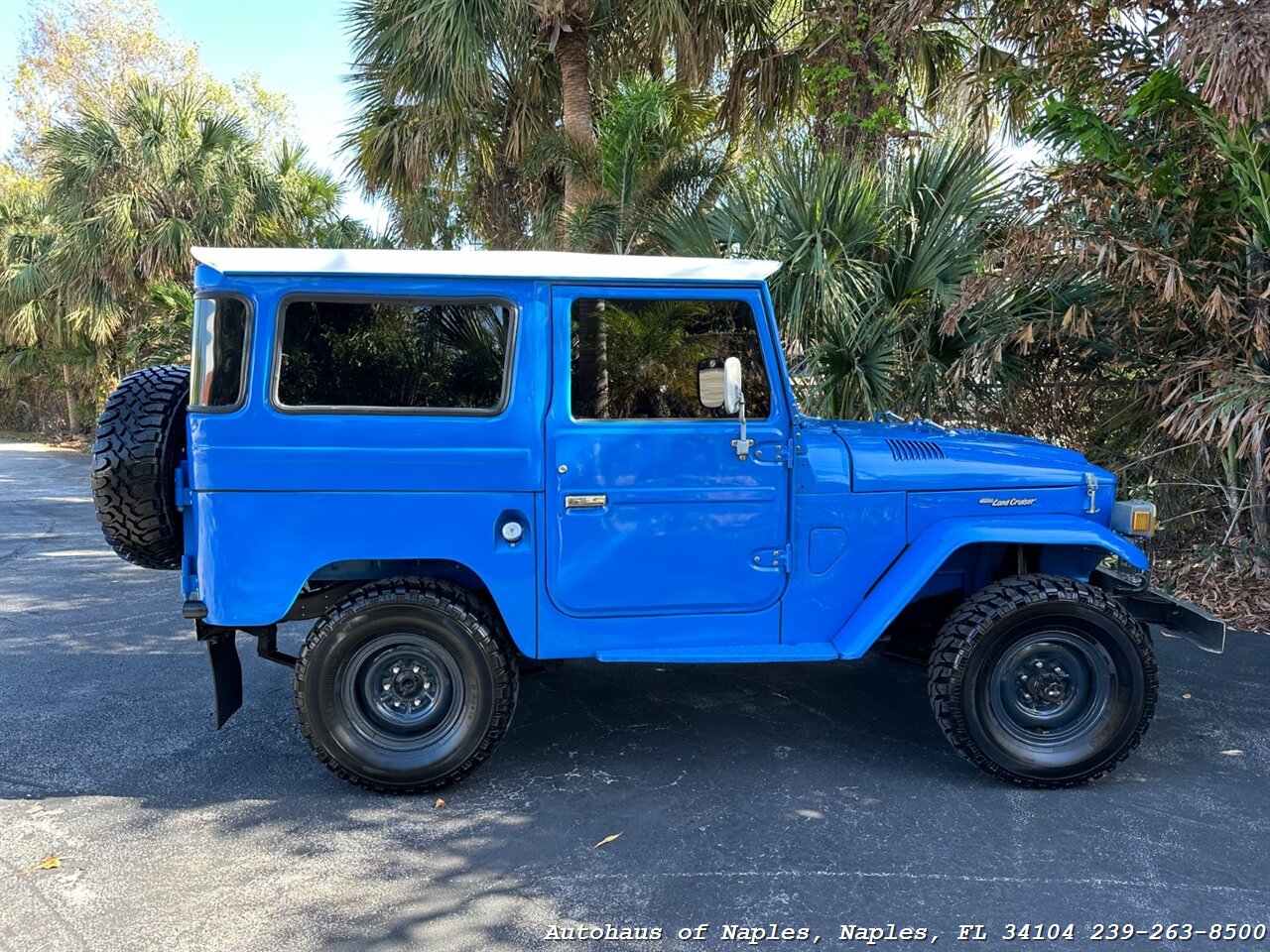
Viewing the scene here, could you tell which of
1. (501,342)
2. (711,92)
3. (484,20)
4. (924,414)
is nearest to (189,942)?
(501,342)

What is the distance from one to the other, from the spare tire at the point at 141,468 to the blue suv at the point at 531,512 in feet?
0.04

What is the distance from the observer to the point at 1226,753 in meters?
4.43

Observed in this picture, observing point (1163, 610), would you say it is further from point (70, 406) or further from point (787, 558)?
point (70, 406)

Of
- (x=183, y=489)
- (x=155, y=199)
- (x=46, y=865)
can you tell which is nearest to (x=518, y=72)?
(x=155, y=199)

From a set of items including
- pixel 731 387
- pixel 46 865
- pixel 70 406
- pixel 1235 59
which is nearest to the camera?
pixel 46 865

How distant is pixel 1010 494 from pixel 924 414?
344 centimetres

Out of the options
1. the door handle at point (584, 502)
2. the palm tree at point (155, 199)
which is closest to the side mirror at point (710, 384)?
the door handle at point (584, 502)

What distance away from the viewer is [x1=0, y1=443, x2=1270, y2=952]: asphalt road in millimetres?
3150

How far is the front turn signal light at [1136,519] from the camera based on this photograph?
4.25 metres

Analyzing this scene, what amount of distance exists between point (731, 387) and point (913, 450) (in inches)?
38.5

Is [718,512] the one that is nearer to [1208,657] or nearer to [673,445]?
[673,445]

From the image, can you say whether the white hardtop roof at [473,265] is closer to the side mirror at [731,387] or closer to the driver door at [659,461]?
the driver door at [659,461]

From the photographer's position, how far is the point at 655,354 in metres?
4.09

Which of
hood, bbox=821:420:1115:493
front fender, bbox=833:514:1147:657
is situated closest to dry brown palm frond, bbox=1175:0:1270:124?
hood, bbox=821:420:1115:493
